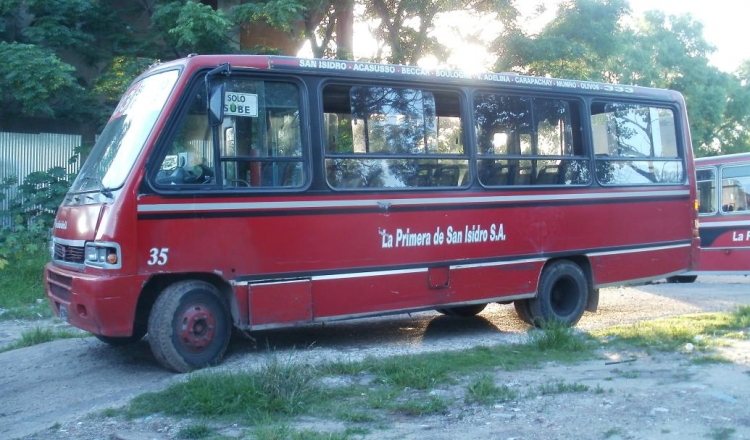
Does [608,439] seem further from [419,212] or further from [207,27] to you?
[207,27]

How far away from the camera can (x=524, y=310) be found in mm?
10062

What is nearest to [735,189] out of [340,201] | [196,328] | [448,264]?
[448,264]

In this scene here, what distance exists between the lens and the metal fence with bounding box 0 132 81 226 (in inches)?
595

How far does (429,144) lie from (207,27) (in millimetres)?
7179

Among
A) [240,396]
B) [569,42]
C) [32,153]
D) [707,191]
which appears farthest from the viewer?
[569,42]

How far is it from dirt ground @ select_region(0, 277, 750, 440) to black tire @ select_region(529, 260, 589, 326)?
290 mm

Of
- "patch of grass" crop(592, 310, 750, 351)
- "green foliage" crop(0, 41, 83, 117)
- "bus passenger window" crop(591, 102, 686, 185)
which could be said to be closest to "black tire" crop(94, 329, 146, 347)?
"patch of grass" crop(592, 310, 750, 351)

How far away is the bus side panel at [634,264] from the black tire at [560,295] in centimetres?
28

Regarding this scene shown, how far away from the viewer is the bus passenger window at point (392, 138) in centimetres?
818

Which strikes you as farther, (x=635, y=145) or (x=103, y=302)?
(x=635, y=145)

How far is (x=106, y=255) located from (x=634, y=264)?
685 cm

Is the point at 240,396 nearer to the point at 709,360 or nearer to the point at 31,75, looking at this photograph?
the point at 709,360

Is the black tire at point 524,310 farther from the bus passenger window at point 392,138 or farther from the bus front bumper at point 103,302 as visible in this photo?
the bus front bumper at point 103,302

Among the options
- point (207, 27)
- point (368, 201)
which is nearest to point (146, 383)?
point (368, 201)
